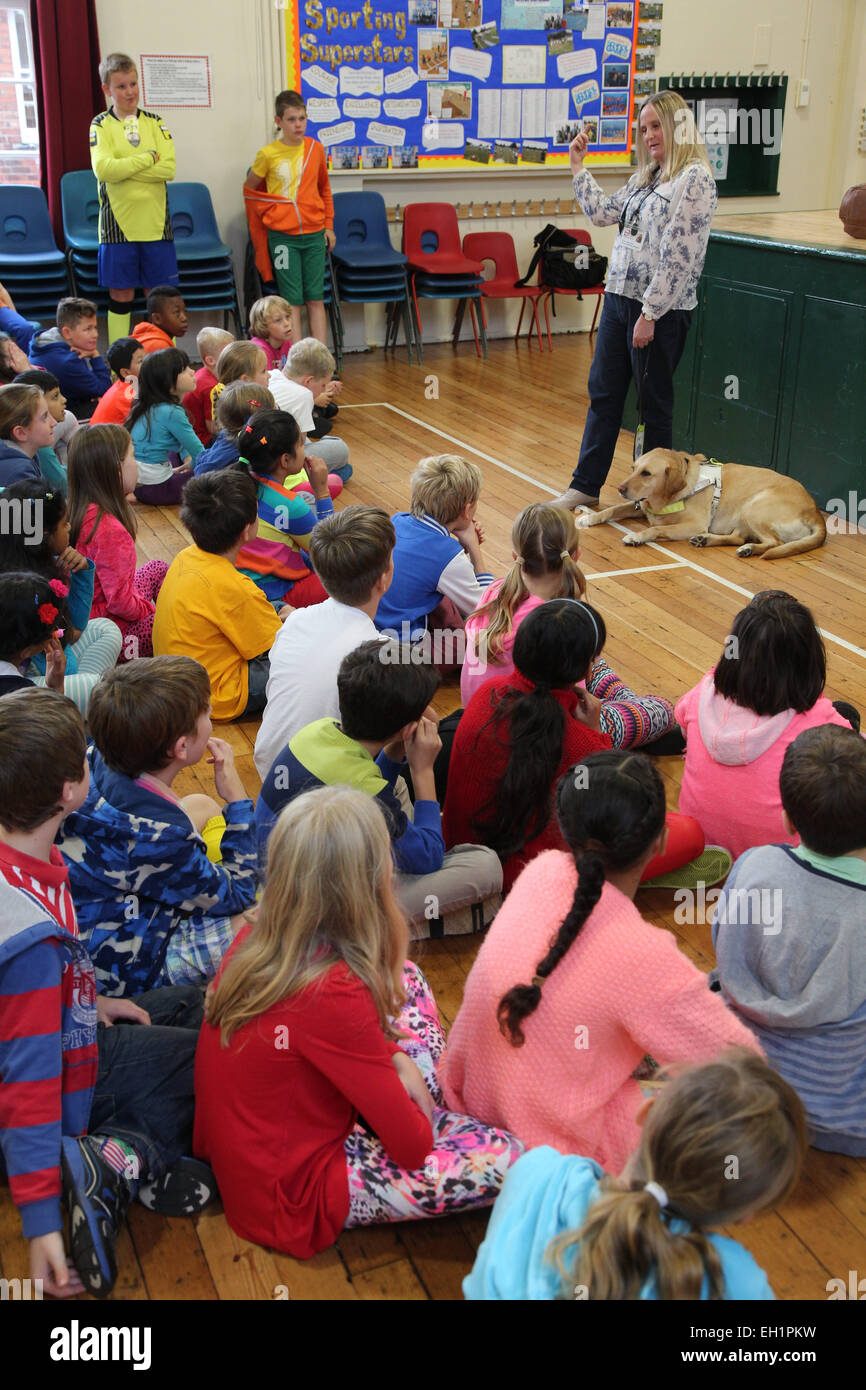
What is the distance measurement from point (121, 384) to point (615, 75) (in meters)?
5.08

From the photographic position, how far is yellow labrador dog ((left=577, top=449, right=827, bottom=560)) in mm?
4883

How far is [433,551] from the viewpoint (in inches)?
140

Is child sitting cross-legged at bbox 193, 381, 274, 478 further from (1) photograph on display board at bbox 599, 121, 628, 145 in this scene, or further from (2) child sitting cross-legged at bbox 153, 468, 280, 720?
(1) photograph on display board at bbox 599, 121, 628, 145

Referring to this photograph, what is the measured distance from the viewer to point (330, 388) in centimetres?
534

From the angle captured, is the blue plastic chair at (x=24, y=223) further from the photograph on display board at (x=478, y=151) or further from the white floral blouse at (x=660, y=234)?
the white floral blouse at (x=660, y=234)

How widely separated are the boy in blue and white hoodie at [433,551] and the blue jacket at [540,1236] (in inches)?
87.0

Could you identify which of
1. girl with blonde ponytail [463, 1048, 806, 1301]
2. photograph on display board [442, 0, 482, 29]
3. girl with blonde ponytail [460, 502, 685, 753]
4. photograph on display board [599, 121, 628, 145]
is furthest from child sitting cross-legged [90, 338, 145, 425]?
photograph on display board [599, 121, 628, 145]

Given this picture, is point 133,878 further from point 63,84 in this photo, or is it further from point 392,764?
point 63,84

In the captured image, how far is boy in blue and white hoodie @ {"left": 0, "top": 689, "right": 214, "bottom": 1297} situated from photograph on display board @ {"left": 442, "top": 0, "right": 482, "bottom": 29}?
7.48 meters

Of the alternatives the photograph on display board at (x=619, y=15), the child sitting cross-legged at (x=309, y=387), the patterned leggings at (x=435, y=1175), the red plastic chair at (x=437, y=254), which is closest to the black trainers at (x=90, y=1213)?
the patterned leggings at (x=435, y=1175)

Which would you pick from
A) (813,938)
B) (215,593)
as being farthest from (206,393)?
(813,938)
